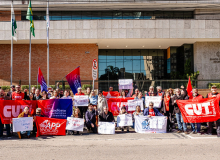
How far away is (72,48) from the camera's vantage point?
24203mm

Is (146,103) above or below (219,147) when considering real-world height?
above

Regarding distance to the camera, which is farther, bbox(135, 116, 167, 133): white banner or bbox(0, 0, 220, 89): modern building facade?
bbox(0, 0, 220, 89): modern building facade

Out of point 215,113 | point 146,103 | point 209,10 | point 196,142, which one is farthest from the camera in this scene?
point 209,10

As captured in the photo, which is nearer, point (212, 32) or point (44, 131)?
point (44, 131)

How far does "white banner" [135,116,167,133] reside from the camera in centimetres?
901

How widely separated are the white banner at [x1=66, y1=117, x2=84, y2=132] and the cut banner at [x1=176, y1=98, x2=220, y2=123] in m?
4.49

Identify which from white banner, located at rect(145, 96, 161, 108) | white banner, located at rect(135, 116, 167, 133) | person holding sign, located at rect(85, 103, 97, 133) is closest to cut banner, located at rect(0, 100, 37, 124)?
person holding sign, located at rect(85, 103, 97, 133)

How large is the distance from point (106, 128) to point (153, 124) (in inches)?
82.5

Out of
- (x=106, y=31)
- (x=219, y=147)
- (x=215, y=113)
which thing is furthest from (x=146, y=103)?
(x=106, y=31)

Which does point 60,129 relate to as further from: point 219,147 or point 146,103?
point 219,147

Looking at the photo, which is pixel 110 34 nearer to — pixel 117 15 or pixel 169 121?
pixel 117 15

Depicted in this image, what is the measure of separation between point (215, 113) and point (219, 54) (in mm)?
18101

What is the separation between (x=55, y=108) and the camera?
9.21 m

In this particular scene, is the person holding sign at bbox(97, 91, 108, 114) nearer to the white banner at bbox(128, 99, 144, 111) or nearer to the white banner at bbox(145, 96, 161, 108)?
the white banner at bbox(128, 99, 144, 111)
